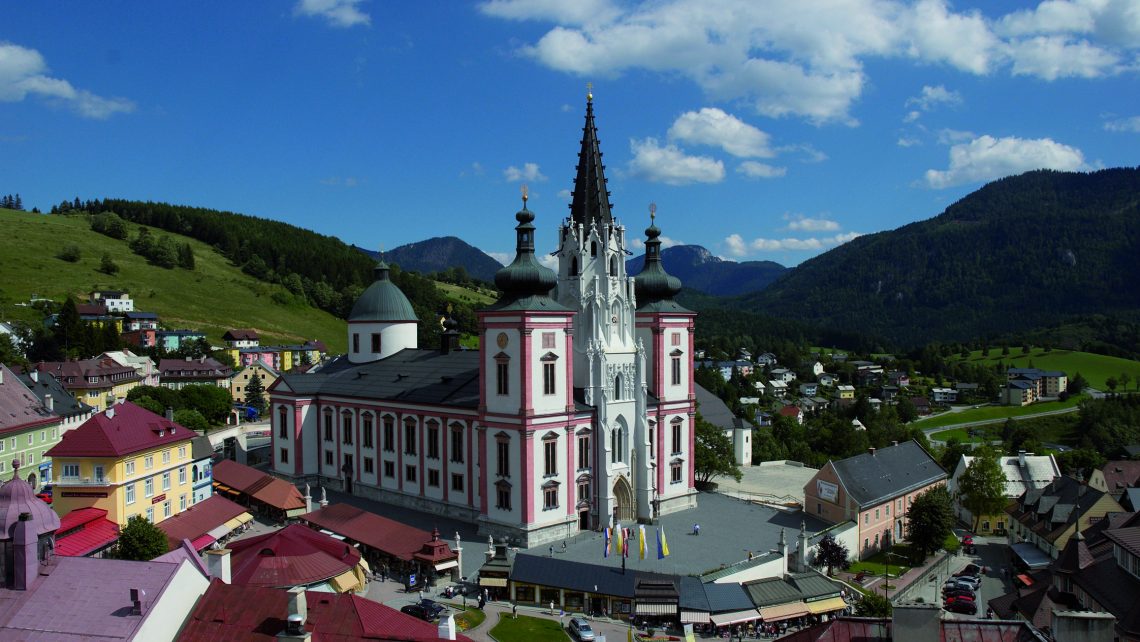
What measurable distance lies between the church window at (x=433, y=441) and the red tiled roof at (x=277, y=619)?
1087 inches

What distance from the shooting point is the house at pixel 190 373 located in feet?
328

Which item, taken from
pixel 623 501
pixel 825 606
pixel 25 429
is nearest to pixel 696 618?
pixel 825 606

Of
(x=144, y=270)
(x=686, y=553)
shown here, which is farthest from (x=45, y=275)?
(x=686, y=553)

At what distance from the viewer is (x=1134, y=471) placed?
61969 mm

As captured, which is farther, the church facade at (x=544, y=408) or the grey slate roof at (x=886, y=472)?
the grey slate roof at (x=886, y=472)

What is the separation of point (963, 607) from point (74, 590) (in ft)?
120

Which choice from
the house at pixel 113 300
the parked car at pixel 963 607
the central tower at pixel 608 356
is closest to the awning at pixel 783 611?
the parked car at pixel 963 607

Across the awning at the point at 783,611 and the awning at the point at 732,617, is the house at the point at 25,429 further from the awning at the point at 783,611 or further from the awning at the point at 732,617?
the awning at the point at 783,611

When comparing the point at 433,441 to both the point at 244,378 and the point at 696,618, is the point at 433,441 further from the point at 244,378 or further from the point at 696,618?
the point at 244,378

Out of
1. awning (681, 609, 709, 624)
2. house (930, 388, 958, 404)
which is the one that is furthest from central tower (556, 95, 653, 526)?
house (930, 388, 958, 404)

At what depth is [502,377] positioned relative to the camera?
45.0 meters

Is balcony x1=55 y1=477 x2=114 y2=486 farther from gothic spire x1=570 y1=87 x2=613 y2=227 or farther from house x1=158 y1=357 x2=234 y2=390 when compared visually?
house x1=158 y1=357 x2=234 y2=390

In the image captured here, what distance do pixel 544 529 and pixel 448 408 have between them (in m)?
9.63

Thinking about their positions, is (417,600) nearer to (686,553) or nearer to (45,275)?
(686,553)
